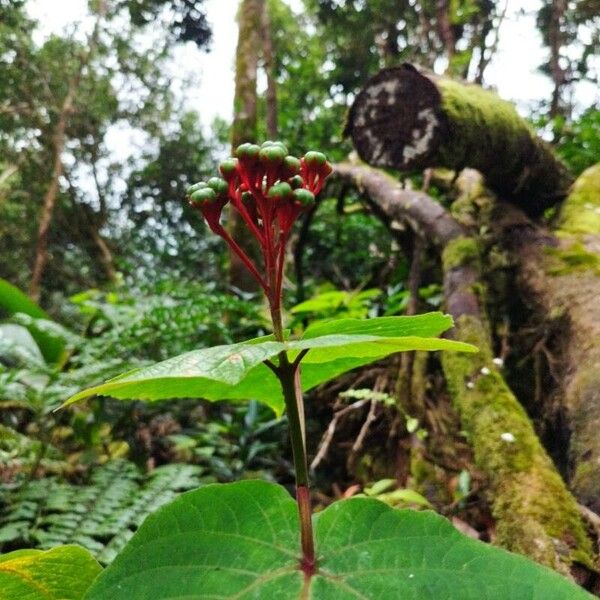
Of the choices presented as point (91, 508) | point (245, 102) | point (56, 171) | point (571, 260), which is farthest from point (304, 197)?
point (56, 171)

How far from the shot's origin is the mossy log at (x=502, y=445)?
117cm

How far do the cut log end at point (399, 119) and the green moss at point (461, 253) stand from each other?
38 cm

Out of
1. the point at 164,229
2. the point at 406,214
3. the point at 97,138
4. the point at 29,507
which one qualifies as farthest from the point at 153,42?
the point at 29,507

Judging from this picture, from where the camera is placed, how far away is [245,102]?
5.05m

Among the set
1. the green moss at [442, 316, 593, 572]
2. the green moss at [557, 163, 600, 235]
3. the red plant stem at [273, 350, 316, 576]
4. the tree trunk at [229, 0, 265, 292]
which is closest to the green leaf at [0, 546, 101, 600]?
the red plant stem at [273, 350, 316, 576]

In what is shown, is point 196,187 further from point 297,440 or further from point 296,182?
point 297,440

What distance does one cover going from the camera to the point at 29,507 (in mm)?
2062

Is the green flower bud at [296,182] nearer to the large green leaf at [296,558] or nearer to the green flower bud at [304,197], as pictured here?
the green flower bud at [304,197]

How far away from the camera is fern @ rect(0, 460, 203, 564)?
6.20 feet

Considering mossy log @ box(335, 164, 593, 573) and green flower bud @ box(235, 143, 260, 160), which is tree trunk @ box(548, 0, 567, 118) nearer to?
mossy log @ box(335, 164, 593, 573)

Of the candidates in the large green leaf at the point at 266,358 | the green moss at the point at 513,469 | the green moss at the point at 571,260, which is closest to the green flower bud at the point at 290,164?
the large green leaf at the point at 266,358

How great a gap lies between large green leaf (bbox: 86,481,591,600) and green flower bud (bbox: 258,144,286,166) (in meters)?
0.35

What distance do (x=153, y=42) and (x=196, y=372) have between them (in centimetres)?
1399

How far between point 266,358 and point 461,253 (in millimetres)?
2139
